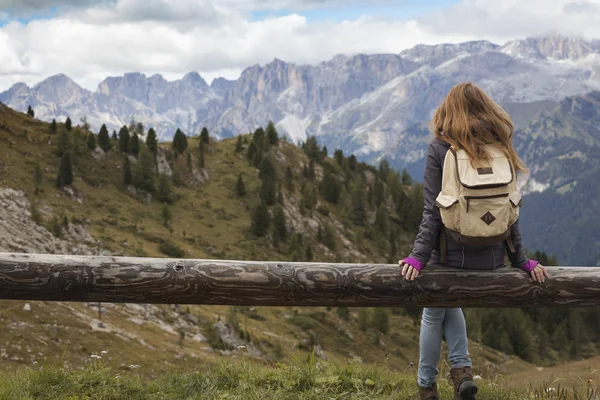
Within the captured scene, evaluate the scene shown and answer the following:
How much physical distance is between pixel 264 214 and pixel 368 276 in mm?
84643

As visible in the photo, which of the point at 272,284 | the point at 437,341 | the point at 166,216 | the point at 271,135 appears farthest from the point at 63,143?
the point at 437,341

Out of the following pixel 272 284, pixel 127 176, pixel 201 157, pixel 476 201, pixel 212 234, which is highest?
pixel 201 157

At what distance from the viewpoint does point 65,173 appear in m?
64.8

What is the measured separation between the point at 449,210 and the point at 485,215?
357 millimetres

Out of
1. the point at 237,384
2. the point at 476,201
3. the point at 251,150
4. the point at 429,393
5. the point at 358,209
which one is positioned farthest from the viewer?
the point at 358,209

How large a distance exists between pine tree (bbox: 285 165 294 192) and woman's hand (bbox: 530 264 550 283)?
341ft

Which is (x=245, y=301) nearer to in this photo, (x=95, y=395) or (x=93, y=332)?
(x=95, y=395)

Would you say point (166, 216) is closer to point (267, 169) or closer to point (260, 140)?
point (267, 169)

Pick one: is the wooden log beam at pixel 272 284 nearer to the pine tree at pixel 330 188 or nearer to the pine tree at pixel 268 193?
the pine tree at pixel 268 193

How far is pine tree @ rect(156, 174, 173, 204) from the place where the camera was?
82938 millimetres

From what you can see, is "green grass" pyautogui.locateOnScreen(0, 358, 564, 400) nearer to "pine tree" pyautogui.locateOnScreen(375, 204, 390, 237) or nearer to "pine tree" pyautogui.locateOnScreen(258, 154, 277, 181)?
"pine tree" pyautogui.locateOnScreen(258, 154, 277, 181)

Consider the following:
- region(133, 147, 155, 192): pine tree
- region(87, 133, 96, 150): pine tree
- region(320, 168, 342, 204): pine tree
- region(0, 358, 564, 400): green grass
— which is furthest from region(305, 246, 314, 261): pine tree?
region(0, 358, 564, 400): green grass

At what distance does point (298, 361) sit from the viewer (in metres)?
6.87

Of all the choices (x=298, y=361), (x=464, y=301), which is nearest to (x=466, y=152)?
(x=464, y=301)
